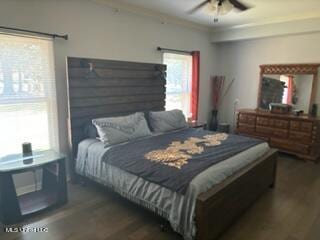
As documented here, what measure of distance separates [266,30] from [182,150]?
10.7 feet

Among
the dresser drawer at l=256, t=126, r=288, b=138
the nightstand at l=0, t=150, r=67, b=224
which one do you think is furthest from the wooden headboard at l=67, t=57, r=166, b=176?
the dresser drawer at l=256, t=126, r=288, b=138

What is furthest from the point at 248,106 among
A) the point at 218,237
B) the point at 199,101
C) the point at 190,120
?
the point at 218,237

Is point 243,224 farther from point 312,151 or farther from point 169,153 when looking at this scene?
point 312,151

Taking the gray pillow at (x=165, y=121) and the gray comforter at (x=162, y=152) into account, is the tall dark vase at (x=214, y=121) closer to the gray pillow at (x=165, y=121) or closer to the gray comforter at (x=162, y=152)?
the gray pillow at (x=165, y=121)

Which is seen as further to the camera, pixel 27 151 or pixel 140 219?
pixel 27 151

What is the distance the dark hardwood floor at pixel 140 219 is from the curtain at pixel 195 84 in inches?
93.3

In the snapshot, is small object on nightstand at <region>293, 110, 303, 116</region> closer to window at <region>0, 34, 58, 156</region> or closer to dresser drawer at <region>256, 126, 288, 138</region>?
dresser drawer at <region>256, 126, 288, 138</region>

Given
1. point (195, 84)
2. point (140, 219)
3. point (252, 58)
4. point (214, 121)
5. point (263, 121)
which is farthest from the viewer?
point (214, 121)

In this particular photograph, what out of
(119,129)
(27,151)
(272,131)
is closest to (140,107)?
(119,129)

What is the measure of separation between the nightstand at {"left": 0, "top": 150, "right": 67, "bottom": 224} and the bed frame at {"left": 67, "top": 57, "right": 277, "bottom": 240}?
0.38 metres

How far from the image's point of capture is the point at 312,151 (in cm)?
398

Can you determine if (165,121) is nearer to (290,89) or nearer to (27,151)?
(27,151)

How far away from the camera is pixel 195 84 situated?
4828 millimetres

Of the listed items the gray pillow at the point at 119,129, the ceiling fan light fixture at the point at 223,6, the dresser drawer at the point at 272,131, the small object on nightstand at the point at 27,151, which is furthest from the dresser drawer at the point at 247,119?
the small object on nightstand at the point at 27,151
